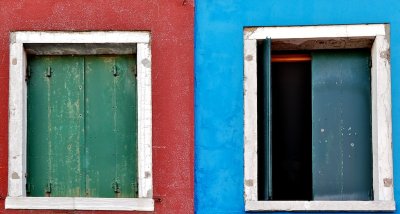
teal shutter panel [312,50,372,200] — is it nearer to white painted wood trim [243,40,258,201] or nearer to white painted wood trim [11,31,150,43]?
white painted wood trim [243,40,258,201]

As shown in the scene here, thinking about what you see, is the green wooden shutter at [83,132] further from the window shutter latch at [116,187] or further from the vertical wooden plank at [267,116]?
the vertical wooden plank at [267,116]

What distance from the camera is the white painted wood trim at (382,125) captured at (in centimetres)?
662

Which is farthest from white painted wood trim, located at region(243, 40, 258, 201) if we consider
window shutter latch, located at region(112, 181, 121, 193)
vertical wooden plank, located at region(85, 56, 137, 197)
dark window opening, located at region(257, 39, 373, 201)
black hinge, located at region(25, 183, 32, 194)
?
black hinge, located at region(25, 183, 32, 194)

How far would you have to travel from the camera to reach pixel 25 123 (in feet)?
23.0

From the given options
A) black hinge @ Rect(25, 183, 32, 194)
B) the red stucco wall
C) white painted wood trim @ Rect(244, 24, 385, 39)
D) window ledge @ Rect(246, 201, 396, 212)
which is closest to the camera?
window ledge @ Rect(246, 201, 396, 212)

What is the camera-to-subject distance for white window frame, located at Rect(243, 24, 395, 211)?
662 cm

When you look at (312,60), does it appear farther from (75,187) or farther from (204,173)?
(75,187)

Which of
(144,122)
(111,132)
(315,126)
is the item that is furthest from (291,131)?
(111,132)

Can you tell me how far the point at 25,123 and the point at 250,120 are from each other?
2140 millimetres

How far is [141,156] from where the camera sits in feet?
22.4

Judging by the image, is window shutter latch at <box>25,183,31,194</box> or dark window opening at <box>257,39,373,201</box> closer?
dark window opening at <box>257,39,373,201</box>

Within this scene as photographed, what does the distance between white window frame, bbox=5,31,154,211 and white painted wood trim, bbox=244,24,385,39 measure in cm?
105

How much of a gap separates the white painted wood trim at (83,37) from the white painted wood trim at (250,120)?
0.97 metres

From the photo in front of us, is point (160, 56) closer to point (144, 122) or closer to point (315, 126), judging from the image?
point (144, 122)
